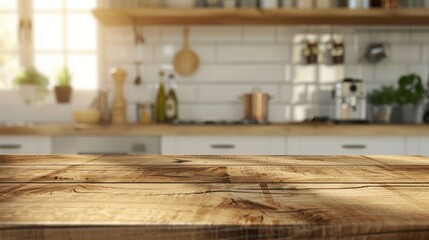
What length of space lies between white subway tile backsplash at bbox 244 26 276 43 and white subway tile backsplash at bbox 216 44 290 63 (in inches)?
1.5

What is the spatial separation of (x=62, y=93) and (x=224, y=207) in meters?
2.51

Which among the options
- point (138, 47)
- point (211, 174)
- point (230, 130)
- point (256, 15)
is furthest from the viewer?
point (138, 47)

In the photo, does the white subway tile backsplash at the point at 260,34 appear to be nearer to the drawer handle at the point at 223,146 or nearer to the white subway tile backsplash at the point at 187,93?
the white subway tile backsplash at the point at 187,93

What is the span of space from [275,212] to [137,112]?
2.26 meters

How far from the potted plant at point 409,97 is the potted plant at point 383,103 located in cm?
4

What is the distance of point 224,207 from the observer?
1.65ft

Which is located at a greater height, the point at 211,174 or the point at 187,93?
the point at 187,93

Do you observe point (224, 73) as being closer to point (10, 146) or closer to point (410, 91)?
point (410, 91)

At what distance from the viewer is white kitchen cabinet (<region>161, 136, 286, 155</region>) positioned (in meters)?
2.24

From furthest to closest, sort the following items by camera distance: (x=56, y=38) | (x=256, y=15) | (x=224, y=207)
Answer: (x=56, y=38)
(x=256, y=15)
(x=224, y=207)

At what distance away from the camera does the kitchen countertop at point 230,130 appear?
7.27 feet

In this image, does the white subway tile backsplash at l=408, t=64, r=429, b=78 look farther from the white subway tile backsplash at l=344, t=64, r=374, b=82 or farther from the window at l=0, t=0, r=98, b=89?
the window at l=0, t=0, r=98, b=89

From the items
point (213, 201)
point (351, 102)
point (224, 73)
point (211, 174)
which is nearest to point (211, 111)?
point (224, 73)

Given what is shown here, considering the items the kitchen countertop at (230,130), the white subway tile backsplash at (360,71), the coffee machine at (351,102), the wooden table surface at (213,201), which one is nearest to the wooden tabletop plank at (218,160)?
the wooden table surface at (213,201)
